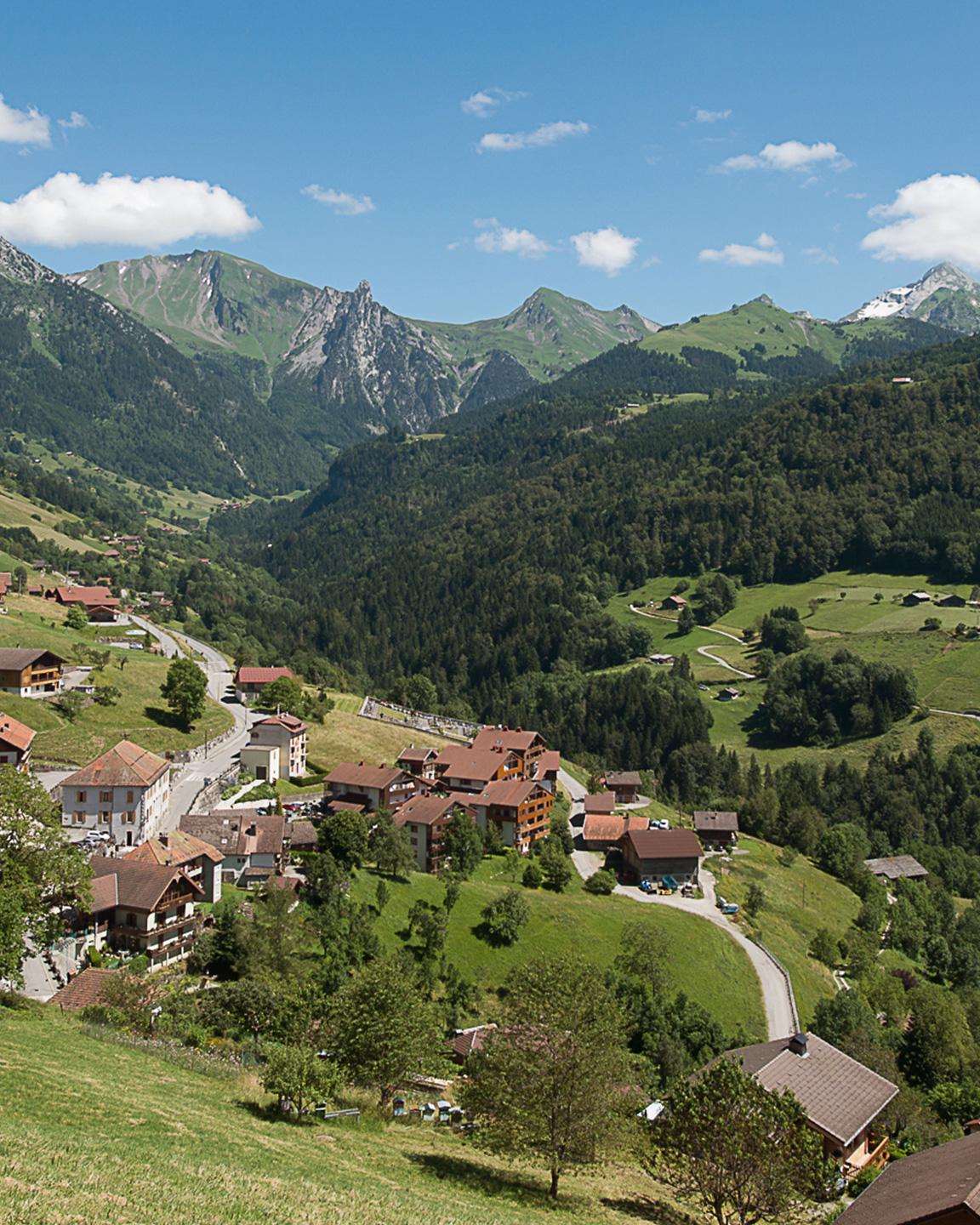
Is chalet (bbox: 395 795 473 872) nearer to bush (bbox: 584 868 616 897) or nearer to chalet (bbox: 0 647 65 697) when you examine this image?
bush (bbox: 584 868 616 897)

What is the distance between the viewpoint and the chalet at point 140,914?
56031 mm

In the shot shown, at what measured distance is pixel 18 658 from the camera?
4190 inches

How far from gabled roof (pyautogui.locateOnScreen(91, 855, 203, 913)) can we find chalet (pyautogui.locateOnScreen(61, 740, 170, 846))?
15915mm

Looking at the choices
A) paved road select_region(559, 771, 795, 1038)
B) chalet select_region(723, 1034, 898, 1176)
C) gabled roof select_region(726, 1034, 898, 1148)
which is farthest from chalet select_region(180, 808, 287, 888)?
paved road select_region(559, 771, 795, 1038)

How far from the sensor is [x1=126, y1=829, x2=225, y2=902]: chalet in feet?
202

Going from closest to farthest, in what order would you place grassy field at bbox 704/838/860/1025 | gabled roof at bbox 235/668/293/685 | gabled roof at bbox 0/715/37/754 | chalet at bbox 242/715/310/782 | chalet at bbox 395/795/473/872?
grassy field at bbox 704/838/860/1025 < chalet at bbox 395/795/473/872 < gabled roof at bbox 0/715/37/754 < chalet at bbox 242/715/310/782 < gabled roof at bbox 235/668/293/685

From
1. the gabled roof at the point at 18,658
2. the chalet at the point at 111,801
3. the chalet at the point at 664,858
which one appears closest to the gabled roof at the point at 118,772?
the chalet at the point at 111,801

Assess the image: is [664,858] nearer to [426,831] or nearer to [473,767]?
[473,767]

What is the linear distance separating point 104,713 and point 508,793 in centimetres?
4359

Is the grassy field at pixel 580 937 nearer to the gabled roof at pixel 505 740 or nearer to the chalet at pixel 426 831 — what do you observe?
the chalet at pixel 426 831

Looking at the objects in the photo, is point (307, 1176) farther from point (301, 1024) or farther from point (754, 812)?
point (754, 812)

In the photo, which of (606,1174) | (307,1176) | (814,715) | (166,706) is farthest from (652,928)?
(814,715)

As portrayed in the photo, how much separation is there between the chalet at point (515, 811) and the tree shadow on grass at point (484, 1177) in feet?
195

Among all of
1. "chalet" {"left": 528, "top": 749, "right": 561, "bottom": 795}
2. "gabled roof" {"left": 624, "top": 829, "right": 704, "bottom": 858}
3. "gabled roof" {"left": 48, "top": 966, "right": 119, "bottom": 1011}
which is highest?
"gabled roof" {"left": 48, "top": 966, "right": 119, "bottom": 1011}
